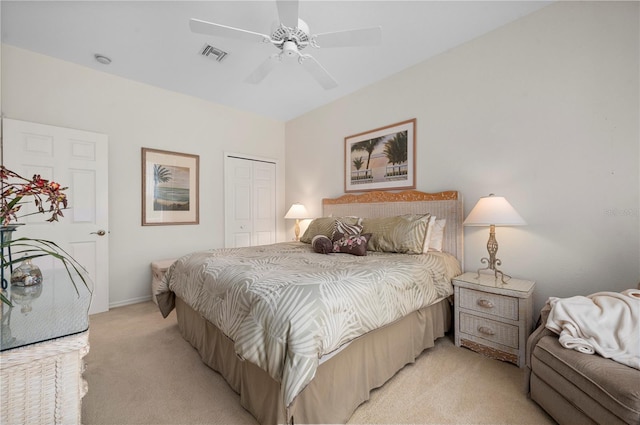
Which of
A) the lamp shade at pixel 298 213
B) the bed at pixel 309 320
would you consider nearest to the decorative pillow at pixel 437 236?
the bed at pixel 309 320

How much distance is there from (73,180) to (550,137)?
4.62 metres

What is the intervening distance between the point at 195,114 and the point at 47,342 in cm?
362

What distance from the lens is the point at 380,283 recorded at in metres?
1.66

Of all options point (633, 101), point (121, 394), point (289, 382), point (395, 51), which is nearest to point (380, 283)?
point (289, 382)

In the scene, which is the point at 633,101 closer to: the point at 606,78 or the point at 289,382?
the point at 606,78

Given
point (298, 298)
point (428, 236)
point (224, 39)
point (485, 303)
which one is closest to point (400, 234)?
point (428, 236)

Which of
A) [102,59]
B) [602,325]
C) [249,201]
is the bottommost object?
[602,325]

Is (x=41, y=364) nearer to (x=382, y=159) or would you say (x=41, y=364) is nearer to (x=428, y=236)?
(x=428, y=236)

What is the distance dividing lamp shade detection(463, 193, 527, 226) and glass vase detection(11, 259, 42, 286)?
288cm

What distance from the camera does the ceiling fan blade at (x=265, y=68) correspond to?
2.18m

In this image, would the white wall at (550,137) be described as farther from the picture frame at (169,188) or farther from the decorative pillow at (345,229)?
the picture frame at (169,188)

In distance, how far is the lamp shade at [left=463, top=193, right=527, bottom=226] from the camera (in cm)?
205

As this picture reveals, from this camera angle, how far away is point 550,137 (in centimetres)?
218

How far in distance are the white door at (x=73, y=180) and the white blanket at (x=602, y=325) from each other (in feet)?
13.5
